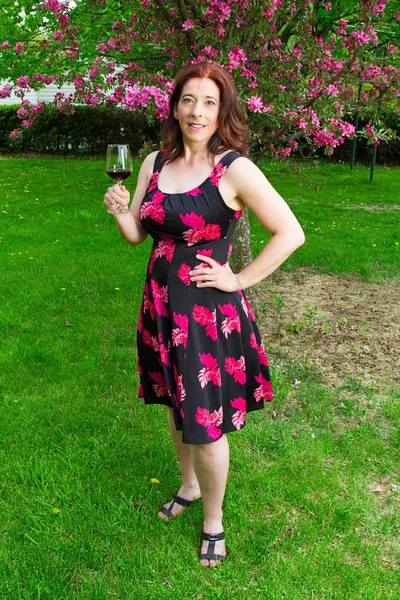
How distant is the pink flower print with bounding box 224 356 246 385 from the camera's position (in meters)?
2.36

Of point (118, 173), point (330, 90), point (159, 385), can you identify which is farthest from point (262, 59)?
point (159, 385)

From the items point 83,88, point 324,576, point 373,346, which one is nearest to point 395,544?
point 324,576

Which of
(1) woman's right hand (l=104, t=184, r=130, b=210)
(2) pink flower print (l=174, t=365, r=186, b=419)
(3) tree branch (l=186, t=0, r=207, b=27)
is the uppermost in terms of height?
(3) tree branch (l=186, t=0, r=207, b=27)

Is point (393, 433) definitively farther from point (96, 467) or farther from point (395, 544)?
point (96, 467)

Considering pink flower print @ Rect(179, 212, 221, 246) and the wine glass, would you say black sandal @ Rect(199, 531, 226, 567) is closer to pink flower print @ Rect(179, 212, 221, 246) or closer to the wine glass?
pink flower print @ Rect(179, 212, 221, 246)

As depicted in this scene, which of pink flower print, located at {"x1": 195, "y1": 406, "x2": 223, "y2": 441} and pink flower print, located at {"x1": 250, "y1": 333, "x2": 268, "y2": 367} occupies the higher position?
pink flower print, located at {"x1": 250, "y1": 333, "x2": 268, "y2": 367}

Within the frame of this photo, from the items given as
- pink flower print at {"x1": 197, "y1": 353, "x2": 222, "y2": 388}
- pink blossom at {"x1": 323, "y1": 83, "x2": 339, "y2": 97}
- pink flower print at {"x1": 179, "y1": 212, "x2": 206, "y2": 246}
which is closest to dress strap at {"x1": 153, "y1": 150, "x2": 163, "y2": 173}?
pink flower print at {"x1": 179, "y1": 212, "x2": 206, "y2": 246}

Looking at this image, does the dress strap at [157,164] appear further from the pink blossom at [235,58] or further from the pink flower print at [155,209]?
the pink blossom at [235,58]

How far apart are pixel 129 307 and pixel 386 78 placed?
2683mm

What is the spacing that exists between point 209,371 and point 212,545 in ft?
2.72

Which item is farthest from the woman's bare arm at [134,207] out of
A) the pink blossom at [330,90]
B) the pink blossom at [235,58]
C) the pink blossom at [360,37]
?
the pink blossom at [360,37]

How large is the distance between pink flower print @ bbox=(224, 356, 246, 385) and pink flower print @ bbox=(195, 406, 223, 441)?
15 cm

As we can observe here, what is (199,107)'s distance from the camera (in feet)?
7.18

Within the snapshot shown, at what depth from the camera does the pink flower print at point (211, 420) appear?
89.4 inches
